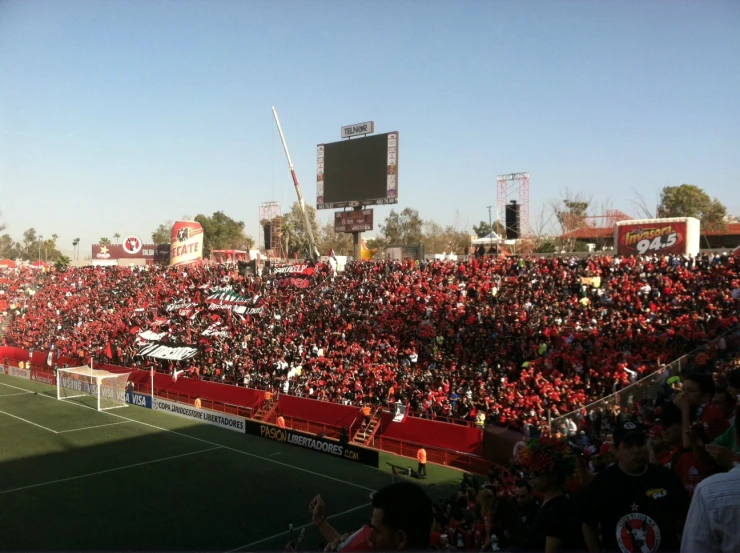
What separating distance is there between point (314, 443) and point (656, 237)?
18.8m

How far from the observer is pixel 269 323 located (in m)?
38.2

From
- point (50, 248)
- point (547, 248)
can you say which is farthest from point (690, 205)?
point (50, 248)

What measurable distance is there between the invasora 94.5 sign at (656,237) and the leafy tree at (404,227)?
64674 mm

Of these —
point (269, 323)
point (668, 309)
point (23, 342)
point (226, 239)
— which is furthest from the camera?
point (226, 239)

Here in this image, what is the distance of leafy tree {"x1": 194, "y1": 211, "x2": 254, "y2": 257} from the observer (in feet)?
361

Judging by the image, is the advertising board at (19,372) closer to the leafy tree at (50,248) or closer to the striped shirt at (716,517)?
the striped shirt at (716,517)

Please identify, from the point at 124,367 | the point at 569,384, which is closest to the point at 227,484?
the point at 569,384

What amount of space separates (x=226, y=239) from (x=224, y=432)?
3461 inches

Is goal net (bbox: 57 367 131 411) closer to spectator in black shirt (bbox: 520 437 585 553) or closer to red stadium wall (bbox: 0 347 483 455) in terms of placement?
red stadium wall (bbox: 0 347 483 455)

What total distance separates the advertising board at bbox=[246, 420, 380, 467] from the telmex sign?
20937mm

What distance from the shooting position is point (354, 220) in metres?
41.8

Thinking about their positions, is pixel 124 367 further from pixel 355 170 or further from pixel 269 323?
pixel 355 170

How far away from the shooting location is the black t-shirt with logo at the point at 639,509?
3811 mm

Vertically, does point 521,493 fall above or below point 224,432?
above
